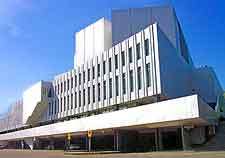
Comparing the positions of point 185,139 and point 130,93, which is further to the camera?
point 130,93

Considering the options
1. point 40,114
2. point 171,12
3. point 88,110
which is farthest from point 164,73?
point 40,114

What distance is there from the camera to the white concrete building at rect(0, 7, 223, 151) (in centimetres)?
3331

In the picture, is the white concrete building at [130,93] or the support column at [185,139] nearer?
the support column at [185,139]

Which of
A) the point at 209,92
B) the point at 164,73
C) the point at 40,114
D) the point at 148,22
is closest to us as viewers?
the point at 164,73

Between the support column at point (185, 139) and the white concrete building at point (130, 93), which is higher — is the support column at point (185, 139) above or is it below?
below

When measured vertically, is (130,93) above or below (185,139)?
above

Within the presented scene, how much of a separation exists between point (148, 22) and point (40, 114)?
35.3 metres

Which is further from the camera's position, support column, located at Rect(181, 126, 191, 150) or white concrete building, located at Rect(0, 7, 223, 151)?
white concrete building, located at Rect(0, 7, 223, 151)

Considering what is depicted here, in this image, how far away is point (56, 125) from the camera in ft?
179

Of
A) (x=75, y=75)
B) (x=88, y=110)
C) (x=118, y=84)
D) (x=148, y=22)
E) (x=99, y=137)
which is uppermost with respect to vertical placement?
(x=148, y=22)

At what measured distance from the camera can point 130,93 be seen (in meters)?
42.6

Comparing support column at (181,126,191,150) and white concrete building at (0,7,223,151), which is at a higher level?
white concrete building at (0,7,223,151)

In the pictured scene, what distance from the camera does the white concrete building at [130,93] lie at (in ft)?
109

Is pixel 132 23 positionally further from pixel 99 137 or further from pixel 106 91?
pixel 99 137
